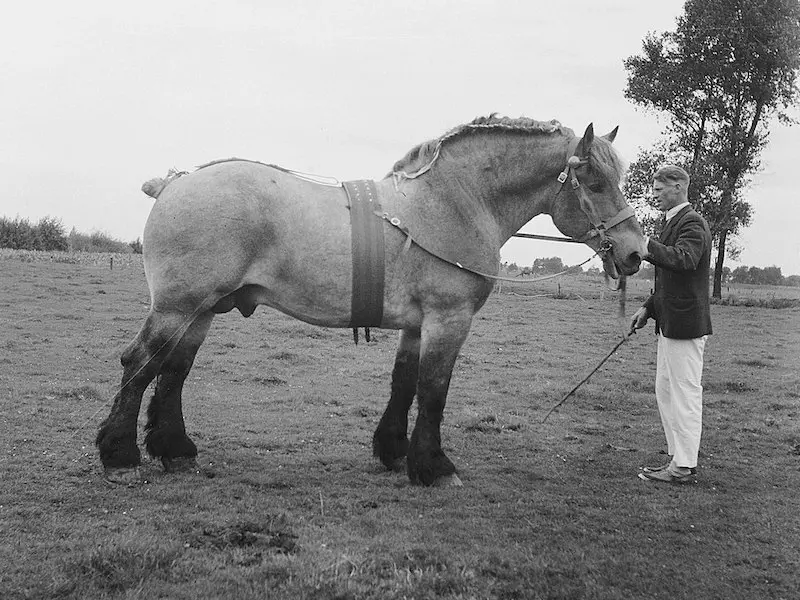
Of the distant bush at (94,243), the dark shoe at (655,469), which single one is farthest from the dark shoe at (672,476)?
the distant bush at (94,243)

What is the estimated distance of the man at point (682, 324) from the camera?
608 centimetres

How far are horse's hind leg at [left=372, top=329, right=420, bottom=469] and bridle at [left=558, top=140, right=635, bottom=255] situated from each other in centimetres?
184

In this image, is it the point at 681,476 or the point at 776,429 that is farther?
the point at 776,429

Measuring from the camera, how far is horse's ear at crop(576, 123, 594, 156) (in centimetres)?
574

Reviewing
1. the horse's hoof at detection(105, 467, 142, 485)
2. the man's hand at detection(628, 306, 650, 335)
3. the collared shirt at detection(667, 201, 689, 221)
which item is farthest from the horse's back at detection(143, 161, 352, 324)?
the collared shirt at detection(667, 201, 689, 221)

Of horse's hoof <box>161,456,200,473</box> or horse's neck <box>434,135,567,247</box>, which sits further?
horse's neck <box>434,135,567,247</box>

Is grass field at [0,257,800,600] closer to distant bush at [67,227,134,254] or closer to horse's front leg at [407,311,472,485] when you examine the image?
horse's front leg at [407,311,472,485]

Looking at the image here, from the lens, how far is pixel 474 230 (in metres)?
5.85

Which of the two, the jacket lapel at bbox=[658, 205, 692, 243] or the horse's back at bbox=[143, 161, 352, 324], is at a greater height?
the jacket lapel at bbox=[658, 205, 692, 243]

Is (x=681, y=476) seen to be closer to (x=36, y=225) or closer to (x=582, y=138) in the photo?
(x=582, y=138)

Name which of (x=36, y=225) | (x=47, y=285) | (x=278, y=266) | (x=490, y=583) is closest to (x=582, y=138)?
(x=278, y=266)

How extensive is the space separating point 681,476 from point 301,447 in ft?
12.0

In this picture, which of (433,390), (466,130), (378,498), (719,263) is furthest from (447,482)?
(719,263)

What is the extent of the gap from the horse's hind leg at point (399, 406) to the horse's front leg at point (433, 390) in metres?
0.51
